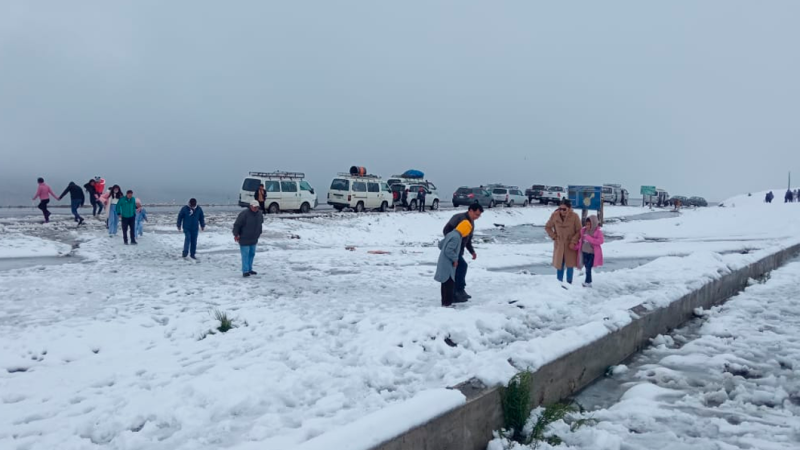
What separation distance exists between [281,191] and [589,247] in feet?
77.3

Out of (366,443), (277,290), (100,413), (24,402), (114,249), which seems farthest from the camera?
(114,249)

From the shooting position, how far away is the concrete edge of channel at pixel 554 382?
14.5ft

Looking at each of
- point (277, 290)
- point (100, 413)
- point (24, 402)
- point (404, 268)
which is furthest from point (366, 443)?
point (404, 268)

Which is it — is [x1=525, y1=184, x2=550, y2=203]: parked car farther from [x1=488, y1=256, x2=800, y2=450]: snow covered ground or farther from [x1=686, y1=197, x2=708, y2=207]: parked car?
[x1=488, y1=256, x2=800, y2=450]: snow covered ground

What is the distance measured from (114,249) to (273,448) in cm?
1490

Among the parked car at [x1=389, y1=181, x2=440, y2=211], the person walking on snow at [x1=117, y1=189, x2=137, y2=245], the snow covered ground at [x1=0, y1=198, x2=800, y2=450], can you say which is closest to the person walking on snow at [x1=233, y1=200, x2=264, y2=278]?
the snow covered ground at [x1=0, y1=198, x2=800, y2=450]

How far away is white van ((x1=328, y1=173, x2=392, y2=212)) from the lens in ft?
115

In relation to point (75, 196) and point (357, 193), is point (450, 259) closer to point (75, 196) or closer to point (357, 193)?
point (75, 196)

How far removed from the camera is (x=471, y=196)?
44594mm

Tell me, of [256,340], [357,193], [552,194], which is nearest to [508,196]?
[552,194]

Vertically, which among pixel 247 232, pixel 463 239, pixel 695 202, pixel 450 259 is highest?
pixel 695 202

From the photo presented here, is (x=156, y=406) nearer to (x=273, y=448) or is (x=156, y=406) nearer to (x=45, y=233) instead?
(x=273, y=448)

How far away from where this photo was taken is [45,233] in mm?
19844

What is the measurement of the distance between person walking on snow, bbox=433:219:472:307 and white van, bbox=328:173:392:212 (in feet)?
85.2
